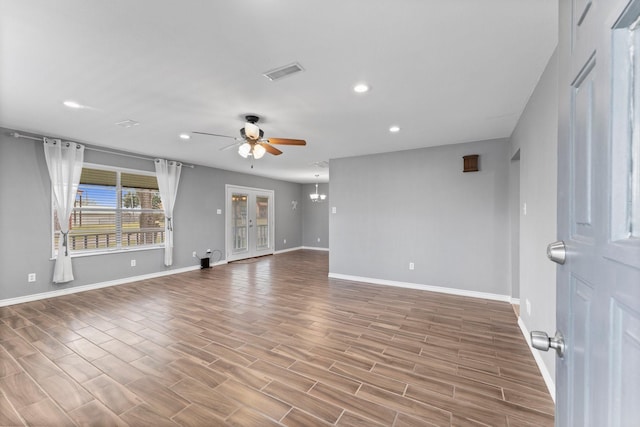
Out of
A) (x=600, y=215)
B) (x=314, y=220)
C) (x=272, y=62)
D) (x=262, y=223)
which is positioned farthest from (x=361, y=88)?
(x=314, y=220)

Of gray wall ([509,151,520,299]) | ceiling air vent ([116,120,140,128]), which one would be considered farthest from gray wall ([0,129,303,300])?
gray wall ([509,151,520,299])

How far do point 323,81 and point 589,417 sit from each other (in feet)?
8.38

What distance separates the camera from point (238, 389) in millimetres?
2018

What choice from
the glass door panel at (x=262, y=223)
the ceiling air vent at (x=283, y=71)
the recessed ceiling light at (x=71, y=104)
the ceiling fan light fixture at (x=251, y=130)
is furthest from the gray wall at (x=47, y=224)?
the ceiling air vent at (x=283, y=71)

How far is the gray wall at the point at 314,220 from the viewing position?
31.8ft

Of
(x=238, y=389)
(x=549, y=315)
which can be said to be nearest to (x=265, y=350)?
(x=238, y=389)

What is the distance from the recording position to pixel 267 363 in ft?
7.75

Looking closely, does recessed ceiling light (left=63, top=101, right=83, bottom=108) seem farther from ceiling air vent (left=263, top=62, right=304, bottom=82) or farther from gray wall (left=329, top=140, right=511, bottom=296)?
gray wall (left=329, top=140, right=511, bottom=296)

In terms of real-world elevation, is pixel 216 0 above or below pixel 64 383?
above

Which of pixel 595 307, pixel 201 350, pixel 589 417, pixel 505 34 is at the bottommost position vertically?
pixel 201 350

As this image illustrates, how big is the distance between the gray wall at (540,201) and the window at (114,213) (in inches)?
252

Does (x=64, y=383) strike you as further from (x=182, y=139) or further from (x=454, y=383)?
(x=182, y=139)

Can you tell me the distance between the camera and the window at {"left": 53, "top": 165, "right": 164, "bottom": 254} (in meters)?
4.63

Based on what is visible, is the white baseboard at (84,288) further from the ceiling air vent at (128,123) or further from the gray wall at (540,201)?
the gray wall at (540,201)
